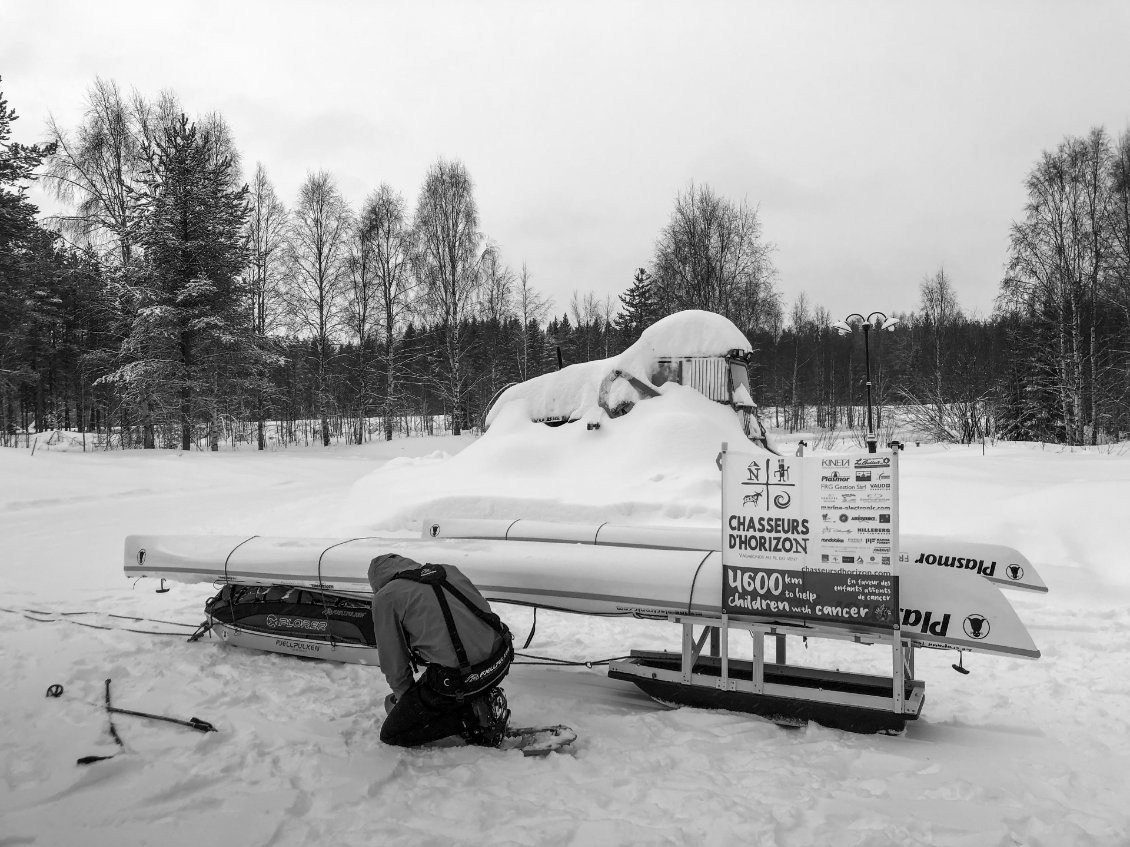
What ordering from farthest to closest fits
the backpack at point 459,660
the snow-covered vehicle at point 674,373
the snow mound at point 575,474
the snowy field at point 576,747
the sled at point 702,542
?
the snow-covered vehicle at point 674,373 → the snow mound at point 575,474 → the sled at point 702,542 → the backpack at point 459,660 → the snowy field at point 576,747

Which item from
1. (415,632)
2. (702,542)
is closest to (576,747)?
(415,632)

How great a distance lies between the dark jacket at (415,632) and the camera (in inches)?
140

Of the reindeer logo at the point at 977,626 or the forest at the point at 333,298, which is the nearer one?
the reindeer logo at the point at 977,626

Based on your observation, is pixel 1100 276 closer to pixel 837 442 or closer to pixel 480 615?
pixel 837 442

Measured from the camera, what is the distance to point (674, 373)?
12797 mm

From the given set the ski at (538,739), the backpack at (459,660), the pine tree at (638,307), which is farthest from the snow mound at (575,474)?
the pine tree at (638,307)

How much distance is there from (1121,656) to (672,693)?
348 centimetres

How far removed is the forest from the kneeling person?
1296cm

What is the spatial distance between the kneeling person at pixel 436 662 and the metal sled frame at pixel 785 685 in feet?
3.72

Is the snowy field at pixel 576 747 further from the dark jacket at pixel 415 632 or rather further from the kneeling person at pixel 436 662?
the dark jacket at pixel 415 632

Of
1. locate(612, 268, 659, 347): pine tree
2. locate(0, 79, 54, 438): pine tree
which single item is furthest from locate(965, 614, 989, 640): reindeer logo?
locate(612, 268, 659, 347): pine tree

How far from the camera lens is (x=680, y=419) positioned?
37.6 ft

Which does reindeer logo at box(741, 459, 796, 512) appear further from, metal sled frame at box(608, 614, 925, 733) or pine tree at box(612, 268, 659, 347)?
pine tree at box(612, 268, 659, 347)

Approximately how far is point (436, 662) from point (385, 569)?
725 millimetres
